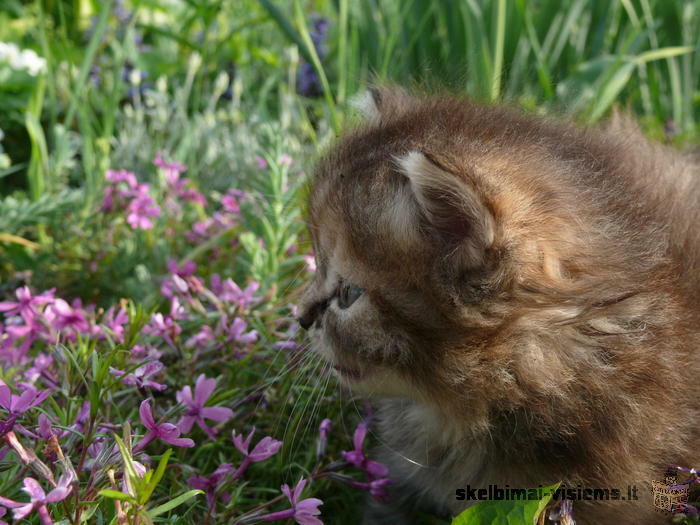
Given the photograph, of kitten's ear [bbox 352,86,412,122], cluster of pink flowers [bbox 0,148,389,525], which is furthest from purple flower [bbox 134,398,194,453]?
kitten's ear [bbox 352,86,412,122]

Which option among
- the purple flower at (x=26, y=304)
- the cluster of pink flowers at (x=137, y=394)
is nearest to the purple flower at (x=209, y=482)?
the cluster of pink flowers at (x=137, y=394)

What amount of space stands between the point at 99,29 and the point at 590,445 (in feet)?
7.60

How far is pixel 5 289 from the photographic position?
2342 mm

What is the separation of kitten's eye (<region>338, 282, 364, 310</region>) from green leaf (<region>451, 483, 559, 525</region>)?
0.40 meters

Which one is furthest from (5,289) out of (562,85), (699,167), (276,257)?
(562,85)

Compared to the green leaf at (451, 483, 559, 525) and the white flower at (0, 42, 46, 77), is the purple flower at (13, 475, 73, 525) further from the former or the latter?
the white flower at (0, 42, 46, 77)

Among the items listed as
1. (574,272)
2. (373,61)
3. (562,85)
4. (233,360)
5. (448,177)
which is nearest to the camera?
(448,177)

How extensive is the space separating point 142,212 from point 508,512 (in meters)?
1.61

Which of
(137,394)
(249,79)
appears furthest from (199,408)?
(249,79)

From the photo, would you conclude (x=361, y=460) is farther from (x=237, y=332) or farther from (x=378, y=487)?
(x=237, y=332)

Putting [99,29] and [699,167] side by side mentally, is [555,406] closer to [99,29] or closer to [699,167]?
[699,167]

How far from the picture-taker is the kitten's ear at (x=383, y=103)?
5.35 ft

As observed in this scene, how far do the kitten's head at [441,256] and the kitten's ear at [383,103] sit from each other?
0.17 metres

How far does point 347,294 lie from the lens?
1.36 meters
